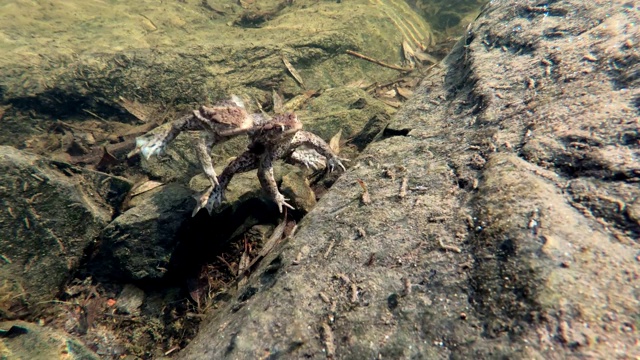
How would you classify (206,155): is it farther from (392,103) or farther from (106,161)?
(392,103)

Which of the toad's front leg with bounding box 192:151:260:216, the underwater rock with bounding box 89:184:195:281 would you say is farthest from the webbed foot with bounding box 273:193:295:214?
the underwater rock with bounding box 89:184:195:281

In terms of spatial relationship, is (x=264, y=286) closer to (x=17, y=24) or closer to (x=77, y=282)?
(x=77, y=282)

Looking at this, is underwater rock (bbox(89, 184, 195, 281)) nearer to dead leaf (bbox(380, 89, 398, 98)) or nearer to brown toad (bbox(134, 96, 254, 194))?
brown toad (bbox(134, 96, 254, 194))

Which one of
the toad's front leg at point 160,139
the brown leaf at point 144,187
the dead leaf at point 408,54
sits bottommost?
the dead leaf at point 408,54

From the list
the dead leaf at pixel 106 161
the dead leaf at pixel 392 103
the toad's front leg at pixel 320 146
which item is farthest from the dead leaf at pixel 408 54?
the dead leaf at pixel 106 161

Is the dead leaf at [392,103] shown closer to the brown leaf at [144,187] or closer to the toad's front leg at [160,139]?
the toad's front leg at [160,139]

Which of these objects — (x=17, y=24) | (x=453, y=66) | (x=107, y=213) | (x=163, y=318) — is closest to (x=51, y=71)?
(x=17, y=24)

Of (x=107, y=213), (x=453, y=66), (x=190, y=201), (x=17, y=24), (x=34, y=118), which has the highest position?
(x=17, y=24)

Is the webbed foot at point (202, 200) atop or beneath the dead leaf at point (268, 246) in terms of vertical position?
atop
